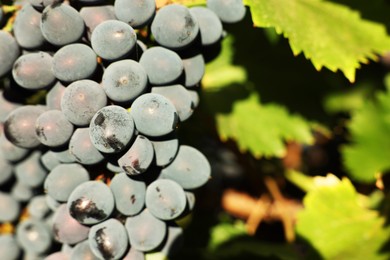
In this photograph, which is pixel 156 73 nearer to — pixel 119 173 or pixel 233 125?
pixel 119 173

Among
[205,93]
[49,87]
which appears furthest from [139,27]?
[205,93]

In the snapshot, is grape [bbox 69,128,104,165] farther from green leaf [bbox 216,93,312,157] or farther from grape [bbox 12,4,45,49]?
green leaf [bbox 216,93,312,157]

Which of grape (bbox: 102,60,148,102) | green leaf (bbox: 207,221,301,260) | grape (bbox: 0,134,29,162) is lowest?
green leaf (bbox: 207,221,301,260)

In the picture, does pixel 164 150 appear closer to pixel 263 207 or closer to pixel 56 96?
pixel 56 96

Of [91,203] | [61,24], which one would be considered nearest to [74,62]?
[61,24]

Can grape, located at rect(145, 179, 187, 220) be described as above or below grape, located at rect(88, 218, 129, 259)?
above

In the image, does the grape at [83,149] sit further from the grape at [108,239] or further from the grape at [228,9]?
the grape at [228,9]

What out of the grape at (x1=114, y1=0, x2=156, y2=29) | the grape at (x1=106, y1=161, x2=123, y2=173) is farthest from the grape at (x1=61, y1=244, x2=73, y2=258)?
the grape at (x1=114, y1=0, x2=156, y2=29)
